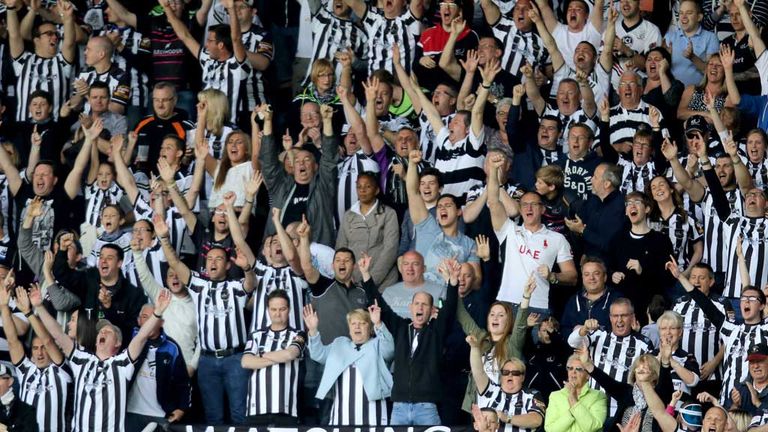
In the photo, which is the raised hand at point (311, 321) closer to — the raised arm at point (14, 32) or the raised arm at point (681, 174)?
the raised arm at point (681, 174)

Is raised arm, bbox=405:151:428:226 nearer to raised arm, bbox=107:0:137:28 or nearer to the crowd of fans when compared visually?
the crowd of fans

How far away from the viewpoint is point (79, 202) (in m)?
18.4

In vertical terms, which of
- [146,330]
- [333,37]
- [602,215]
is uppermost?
[333,37]

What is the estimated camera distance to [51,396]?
16547 mm

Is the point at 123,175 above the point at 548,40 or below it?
below

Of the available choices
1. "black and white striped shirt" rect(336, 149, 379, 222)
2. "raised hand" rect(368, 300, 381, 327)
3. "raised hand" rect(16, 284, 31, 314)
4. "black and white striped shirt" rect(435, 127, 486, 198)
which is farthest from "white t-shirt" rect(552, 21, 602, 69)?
"raised hand" rect(16, 284, 31, 314)

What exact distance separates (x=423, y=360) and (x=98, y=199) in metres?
3.94

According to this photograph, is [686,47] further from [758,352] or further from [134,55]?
[134,55]

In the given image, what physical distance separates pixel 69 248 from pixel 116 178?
1.12 metres

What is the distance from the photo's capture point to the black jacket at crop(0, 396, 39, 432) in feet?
53.3

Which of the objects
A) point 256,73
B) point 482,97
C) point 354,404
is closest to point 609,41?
point 482,97

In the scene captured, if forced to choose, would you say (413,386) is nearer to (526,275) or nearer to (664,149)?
(526,275)

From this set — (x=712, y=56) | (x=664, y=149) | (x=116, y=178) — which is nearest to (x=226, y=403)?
(x=116, y=178)

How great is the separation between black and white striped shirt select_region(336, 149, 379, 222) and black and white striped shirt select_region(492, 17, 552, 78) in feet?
6.61
